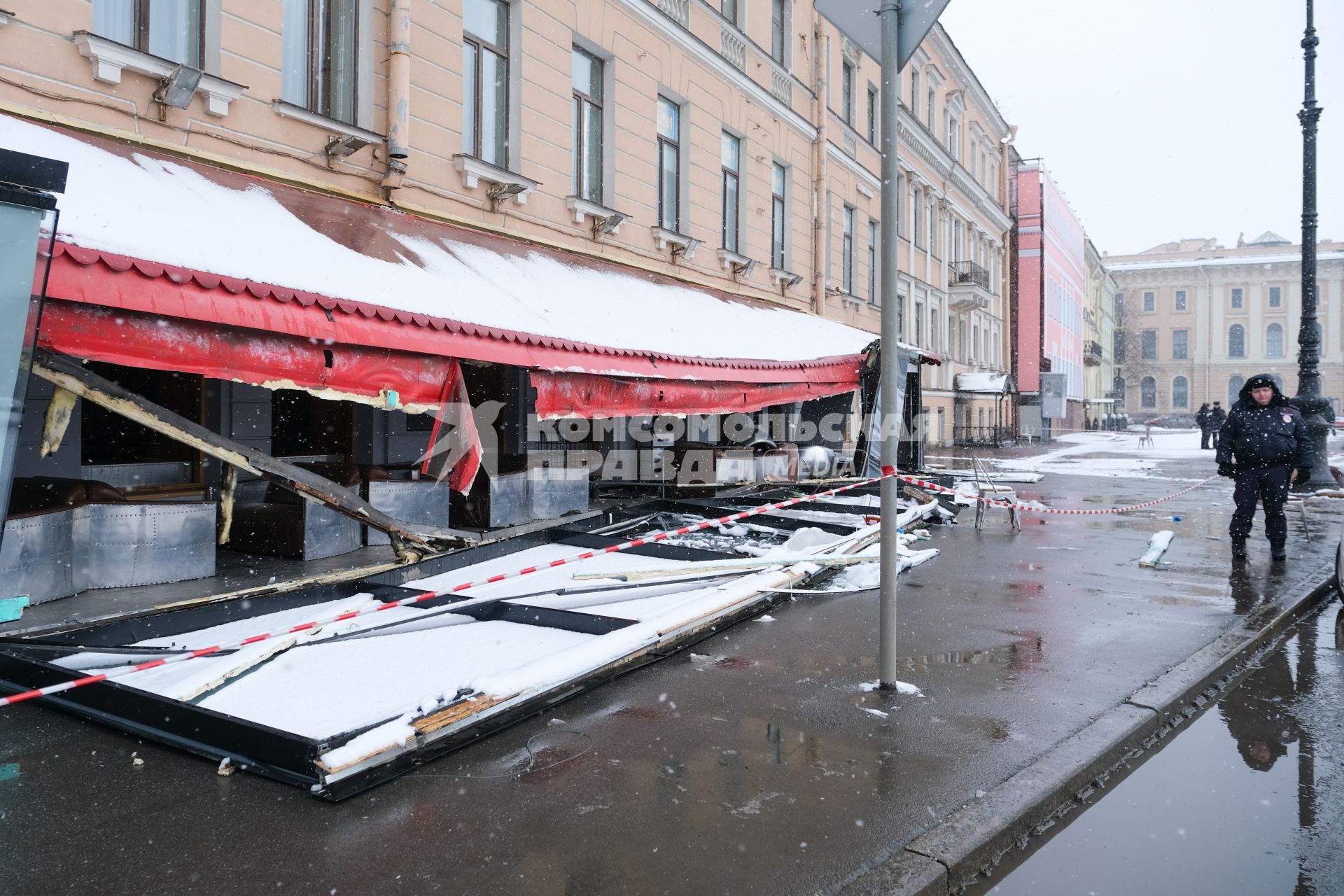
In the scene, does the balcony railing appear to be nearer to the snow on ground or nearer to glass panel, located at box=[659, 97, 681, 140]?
the snow on ground

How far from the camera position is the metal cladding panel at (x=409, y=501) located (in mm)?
8125

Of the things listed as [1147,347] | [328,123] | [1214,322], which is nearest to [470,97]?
[328,123]

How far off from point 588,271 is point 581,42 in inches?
135

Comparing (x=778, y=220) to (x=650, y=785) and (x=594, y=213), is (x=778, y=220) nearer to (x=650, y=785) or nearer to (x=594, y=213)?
(x=594, y=213)

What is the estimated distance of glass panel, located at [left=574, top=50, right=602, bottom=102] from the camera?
12211mm

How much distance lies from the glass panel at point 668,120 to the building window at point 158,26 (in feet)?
24.8

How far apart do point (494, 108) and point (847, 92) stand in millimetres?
12403

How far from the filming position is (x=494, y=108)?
35.4 feet

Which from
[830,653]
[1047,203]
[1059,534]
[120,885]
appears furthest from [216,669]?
[1047,203]

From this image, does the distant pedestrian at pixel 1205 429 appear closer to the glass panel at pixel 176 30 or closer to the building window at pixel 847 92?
the building window at pixel 847 92

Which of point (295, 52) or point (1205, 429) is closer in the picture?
point (295, 52)

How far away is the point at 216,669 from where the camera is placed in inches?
175

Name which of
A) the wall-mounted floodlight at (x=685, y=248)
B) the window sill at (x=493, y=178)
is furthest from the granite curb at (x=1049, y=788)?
the wall-mounted floodlight at (x=685, y=248)

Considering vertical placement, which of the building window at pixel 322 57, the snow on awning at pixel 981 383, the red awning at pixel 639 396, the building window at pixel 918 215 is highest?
the building window at pixel 918 215
